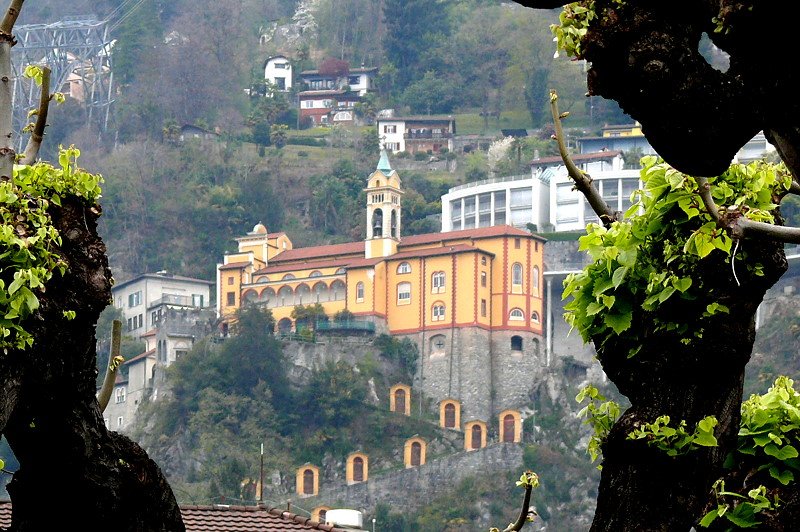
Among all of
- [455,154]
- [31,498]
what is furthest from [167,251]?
[31,498]

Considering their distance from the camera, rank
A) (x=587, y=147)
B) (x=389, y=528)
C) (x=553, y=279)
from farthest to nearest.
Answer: (x=587, y=147) < (x=553, y=279) < (x=389, y=528)

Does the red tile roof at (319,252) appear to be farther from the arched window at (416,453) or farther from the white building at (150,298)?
the arched window at (416,453)

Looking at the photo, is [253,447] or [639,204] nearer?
[639,204]

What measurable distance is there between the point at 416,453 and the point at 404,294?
10193 mm

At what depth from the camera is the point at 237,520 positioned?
591 inches

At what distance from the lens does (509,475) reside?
351 ft

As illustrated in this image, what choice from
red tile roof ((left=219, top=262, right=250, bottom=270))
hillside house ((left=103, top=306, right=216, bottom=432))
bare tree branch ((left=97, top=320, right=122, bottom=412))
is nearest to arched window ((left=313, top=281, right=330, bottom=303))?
red tile roof ((left=219, top=262, right=250, bottom=270))

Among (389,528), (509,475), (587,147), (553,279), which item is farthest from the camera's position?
(587,147)

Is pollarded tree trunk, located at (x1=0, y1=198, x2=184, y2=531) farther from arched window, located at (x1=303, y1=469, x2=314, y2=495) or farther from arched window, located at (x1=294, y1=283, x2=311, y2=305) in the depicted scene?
arched window, located at (x1=294, y1=283, x2=311, y2=305)

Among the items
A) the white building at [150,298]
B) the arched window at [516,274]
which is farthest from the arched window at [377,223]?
the white building at [150,298]

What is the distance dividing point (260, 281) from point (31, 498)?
112094mm

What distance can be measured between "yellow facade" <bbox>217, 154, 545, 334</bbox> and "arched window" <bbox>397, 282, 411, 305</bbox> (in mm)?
57

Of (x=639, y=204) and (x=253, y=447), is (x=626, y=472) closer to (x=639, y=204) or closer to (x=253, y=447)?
(x=639, y=204)

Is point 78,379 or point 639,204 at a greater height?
point 639,204
